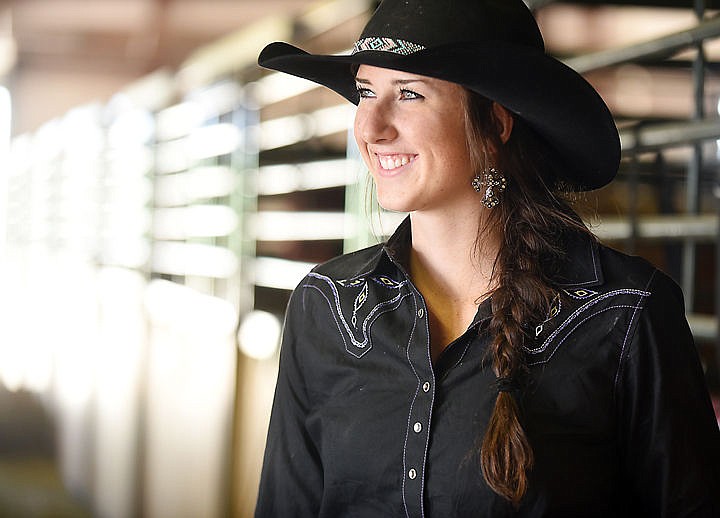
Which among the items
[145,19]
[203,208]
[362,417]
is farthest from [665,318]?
[145,19]

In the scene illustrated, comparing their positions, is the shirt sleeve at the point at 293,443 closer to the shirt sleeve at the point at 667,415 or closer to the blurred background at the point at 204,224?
the blurred background at the point at 204,224

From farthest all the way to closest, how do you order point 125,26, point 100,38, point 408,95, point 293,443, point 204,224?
point 100,38 → point 125,26 → point 204,224 → point 293,443 → point 408,95

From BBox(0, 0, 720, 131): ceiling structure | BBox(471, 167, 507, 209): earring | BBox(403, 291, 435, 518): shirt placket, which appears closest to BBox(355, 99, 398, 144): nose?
BBox(471, 167, 507, 209): earring

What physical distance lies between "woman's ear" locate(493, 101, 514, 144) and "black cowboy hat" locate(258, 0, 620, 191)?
0.04ft

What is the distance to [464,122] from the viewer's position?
1162 millimetres

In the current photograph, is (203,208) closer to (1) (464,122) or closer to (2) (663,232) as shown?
(2) (663,232)

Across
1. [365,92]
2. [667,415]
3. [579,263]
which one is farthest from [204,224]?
[667,415]

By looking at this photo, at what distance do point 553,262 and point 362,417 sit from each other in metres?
0.29

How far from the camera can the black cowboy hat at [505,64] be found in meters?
1.11

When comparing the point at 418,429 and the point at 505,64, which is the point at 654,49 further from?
the point at 418,429

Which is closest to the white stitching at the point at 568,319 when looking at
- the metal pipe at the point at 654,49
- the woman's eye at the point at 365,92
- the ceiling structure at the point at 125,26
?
the woman's eye at the point at 365,92

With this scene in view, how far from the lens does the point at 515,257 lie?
115 cm

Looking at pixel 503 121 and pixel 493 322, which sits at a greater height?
pixel 503 121

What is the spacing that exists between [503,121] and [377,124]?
15 centimetres
